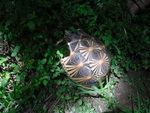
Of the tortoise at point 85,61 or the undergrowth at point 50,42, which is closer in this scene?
the undergrowth at point 50,42

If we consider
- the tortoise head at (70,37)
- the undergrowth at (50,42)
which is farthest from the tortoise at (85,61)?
the undergrowth at (50,42)

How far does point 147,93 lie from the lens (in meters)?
2.00

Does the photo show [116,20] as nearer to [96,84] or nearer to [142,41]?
[142,41]

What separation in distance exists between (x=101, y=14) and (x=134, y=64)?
1071 millimetres

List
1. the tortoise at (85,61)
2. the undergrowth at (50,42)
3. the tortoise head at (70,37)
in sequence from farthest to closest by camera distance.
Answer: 1. the tortoise head at (70,37)
2. the tortoise at (85,61)
3. the undergrowth at (50,42)

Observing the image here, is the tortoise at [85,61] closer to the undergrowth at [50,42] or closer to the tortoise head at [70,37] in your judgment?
the tortoise head at [70,37]

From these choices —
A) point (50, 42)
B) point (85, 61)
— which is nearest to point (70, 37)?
point (50, 42)

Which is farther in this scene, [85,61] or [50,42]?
[50,42]

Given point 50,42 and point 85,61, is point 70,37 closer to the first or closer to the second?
point 50,42

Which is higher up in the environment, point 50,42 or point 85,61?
point 50,42

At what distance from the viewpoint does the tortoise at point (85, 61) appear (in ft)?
5.05

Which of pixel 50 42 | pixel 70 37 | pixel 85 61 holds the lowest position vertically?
pixel 85 61

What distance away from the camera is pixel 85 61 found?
153 cm

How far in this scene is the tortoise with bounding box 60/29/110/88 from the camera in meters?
1.54
